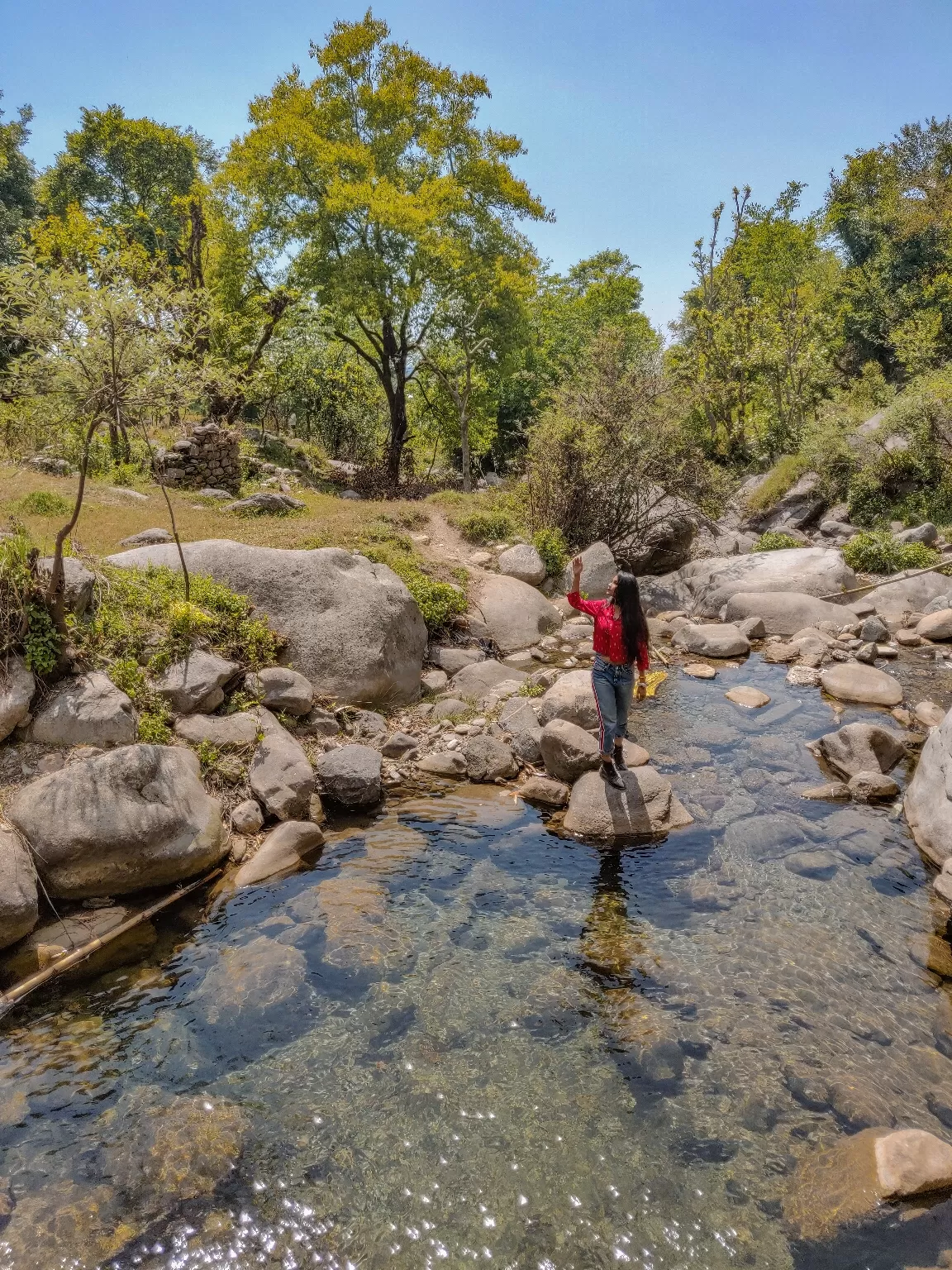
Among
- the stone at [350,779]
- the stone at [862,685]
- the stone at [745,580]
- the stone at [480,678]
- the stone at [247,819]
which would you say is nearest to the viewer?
the stone at [247,819]

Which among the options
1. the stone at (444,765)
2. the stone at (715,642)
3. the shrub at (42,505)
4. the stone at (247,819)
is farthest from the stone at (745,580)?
the shrub at (42,505)

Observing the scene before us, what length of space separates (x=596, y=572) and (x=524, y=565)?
5.52ft

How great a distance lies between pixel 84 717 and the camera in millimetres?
7219

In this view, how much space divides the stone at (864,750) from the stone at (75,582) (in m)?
9.45

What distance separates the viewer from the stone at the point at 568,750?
8422 millimetres

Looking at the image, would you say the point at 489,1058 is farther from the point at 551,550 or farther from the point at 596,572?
the point at 551,550

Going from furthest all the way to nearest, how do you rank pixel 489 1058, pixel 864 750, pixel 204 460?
pixel 204 460 < pixel 864 750 < pixel 489 1058

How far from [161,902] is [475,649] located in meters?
7.33

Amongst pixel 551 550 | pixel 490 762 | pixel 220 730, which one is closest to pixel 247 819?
pixel 220 730

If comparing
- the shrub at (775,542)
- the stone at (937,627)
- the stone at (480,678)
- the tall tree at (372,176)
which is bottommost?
the stone at (480,678)

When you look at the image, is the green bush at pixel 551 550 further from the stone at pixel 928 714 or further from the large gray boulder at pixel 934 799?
the large gray boulder at pixel 934 799

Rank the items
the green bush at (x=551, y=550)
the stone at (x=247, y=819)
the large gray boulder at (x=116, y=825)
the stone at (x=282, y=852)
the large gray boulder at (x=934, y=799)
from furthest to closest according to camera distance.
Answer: the green bush at (x=551, y=550) < the stone at (x=247, y=819) < the large gray boulder at (x=934, y=799) < the stone at (x=282, y=852) < the large gray boulder at (x=116, y=825)

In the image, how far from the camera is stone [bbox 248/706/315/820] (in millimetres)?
7703

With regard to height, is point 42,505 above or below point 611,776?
above
